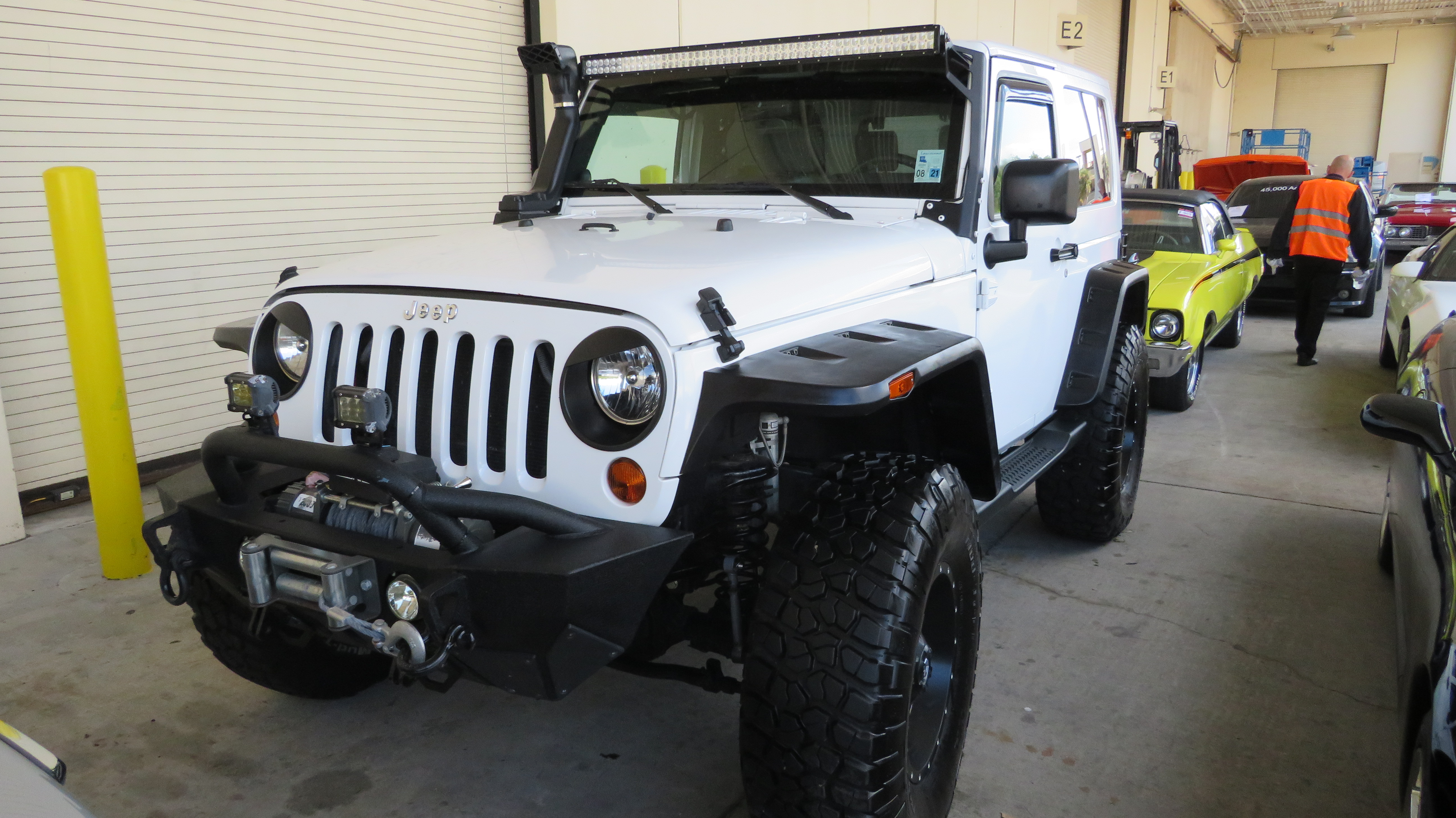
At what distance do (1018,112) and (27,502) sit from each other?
478 cm

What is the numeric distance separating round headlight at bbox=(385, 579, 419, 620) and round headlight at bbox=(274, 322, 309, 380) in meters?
0.76

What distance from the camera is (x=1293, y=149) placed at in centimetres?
3003

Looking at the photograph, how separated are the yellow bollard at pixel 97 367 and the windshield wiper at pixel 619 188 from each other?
6.33 ft

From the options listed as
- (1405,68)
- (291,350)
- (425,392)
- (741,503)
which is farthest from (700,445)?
(1405,68)

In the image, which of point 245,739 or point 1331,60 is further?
point 1331,60

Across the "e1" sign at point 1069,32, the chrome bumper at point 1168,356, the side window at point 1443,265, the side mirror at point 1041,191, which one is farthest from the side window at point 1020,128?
the "e1" sign at point 1069,32

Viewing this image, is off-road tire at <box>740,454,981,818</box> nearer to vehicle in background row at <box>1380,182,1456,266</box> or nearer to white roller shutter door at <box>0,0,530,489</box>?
white roller shutter door at <box>0,0,530,489</box>

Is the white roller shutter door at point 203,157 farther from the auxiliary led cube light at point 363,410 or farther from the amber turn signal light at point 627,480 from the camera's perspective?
the amber turn signal light at point 627,480

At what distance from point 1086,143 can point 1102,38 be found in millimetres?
15173

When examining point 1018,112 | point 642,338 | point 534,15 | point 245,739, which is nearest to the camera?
point 642,338

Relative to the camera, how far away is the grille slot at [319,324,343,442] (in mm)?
2350

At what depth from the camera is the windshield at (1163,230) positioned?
25.2 ft

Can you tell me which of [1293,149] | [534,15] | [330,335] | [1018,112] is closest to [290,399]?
[330,335]

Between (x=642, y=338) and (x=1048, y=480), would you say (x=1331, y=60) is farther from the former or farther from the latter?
(x=642, y=338)
